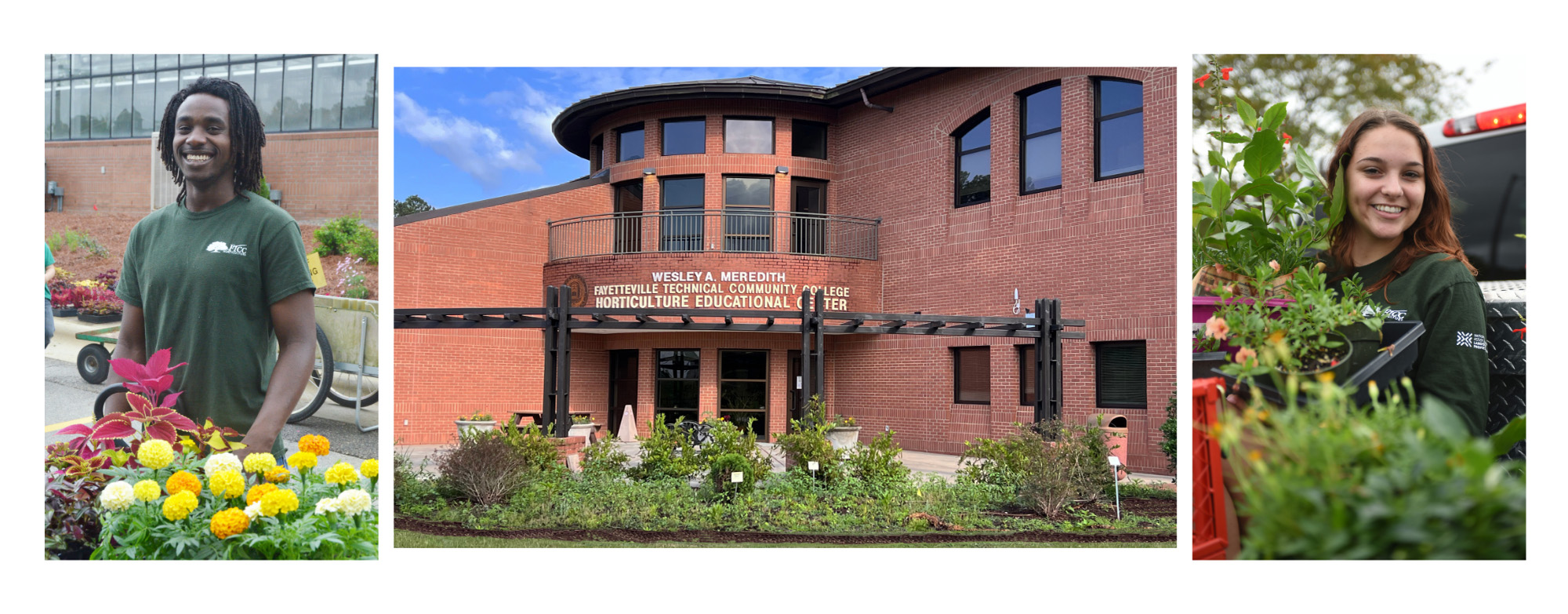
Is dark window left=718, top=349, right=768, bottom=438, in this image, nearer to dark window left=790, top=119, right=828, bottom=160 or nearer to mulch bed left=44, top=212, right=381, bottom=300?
dark window left=790, top=119, right=828, bottom=160

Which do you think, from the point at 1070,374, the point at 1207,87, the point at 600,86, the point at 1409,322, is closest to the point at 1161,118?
the point at 1070,374

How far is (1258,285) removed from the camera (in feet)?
12.6

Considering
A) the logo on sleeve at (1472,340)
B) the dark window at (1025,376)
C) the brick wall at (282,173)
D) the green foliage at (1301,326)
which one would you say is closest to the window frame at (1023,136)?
Answer: the dark window at (1025,376)

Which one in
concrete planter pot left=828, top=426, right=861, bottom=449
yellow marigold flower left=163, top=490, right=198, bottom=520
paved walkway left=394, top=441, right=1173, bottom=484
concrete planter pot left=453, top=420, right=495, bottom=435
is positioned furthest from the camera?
concrete planter pot left=828, top=426, right=861, bottom=449

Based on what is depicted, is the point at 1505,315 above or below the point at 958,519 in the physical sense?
above

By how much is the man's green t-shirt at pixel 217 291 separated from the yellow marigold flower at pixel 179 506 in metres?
0.72

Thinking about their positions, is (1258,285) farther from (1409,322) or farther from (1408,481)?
(1408,481)

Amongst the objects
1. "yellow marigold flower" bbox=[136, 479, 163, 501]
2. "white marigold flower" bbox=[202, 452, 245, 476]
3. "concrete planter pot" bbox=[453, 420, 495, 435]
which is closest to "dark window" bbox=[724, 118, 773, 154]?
"concrete planter pot" bbox=[453, 420, 495, 435]

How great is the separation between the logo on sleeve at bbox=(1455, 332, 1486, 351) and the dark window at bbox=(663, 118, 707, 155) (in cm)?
1573

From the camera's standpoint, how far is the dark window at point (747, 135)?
1838 centimetres

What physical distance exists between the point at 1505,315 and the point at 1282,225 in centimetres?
103

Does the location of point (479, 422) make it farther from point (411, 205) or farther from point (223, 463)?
point (411, 205)

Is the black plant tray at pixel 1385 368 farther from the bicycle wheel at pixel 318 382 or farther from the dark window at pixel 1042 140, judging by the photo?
the dark window at pixel 1042 140

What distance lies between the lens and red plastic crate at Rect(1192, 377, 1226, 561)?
364 centimetres
